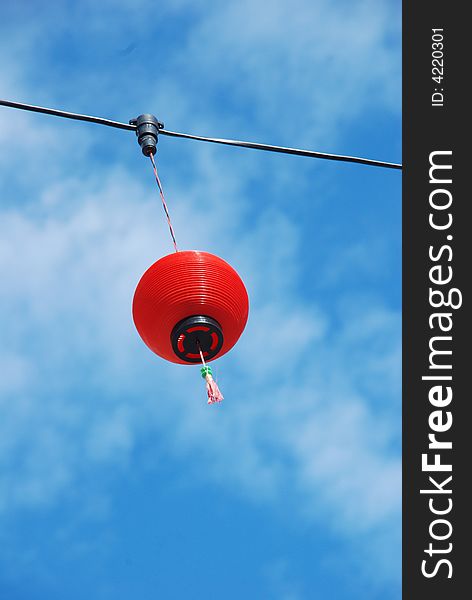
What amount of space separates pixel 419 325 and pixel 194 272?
2.06m

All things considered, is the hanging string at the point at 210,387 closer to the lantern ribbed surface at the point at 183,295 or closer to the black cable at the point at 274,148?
the lantern ribbed surface at the point at 183,295

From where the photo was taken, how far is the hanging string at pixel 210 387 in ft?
14.8

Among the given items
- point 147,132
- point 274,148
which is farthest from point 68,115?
point 274,148

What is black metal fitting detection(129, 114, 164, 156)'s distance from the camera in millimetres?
4891

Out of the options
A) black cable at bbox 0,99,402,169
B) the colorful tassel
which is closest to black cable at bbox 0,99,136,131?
black cable at bbox 0,99,402,169

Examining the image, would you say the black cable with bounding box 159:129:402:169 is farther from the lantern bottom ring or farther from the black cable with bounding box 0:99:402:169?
the lantern bottom ring

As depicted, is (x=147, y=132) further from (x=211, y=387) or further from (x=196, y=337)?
(x=211, y=387)

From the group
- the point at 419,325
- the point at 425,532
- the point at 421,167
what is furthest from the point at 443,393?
the point at 421,167

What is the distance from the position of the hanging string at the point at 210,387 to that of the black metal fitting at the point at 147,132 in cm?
141

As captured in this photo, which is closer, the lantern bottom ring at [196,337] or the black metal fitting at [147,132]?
the lantern bottom ring at [196,337]

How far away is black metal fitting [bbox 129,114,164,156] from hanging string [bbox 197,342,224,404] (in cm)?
141

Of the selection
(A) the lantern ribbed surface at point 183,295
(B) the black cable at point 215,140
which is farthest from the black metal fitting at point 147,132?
(A) the lantern ribbed surface at point 183,295

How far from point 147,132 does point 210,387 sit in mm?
1678

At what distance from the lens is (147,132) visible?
4910mm
